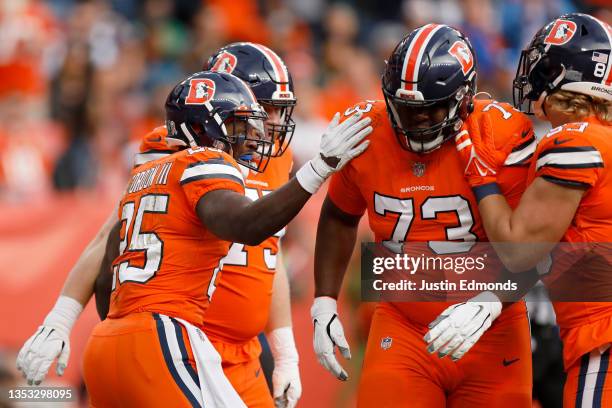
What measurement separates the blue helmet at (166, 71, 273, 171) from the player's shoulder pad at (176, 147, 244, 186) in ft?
0.86

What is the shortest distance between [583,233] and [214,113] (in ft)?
4.94

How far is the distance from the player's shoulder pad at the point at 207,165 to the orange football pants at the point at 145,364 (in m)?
0.54

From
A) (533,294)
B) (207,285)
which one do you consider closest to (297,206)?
(207,285)

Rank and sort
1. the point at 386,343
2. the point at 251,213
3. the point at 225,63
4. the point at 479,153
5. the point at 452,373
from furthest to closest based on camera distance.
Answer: the point at 225,63, the point at 386,343, the point at 452,373, the point at 479,153, the point at 251,213

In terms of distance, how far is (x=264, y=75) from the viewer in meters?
5.05

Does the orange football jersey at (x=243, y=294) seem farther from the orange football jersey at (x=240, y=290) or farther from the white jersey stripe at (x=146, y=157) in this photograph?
the white jersey stripe at (x=146, y=157)

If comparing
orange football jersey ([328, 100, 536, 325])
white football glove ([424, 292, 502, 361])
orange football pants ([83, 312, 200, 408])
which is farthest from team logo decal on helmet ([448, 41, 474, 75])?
orange football pants ([83, 312, 200, 408])

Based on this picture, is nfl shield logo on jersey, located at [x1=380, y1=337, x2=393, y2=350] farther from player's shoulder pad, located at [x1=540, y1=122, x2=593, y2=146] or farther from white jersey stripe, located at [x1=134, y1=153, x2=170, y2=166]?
white jersey stripe, located at [x1=134, y1=153, x2=170, y2=166]

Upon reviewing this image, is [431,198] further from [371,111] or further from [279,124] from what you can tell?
[279,124]

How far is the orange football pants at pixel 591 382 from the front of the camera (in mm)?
3779

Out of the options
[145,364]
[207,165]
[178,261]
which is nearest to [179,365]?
[145,364]

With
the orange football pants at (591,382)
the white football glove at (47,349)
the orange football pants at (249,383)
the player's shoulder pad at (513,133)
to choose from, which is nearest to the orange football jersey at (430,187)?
the player's shoulder pad at (513,133)

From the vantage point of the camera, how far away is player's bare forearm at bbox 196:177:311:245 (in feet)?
12.2
